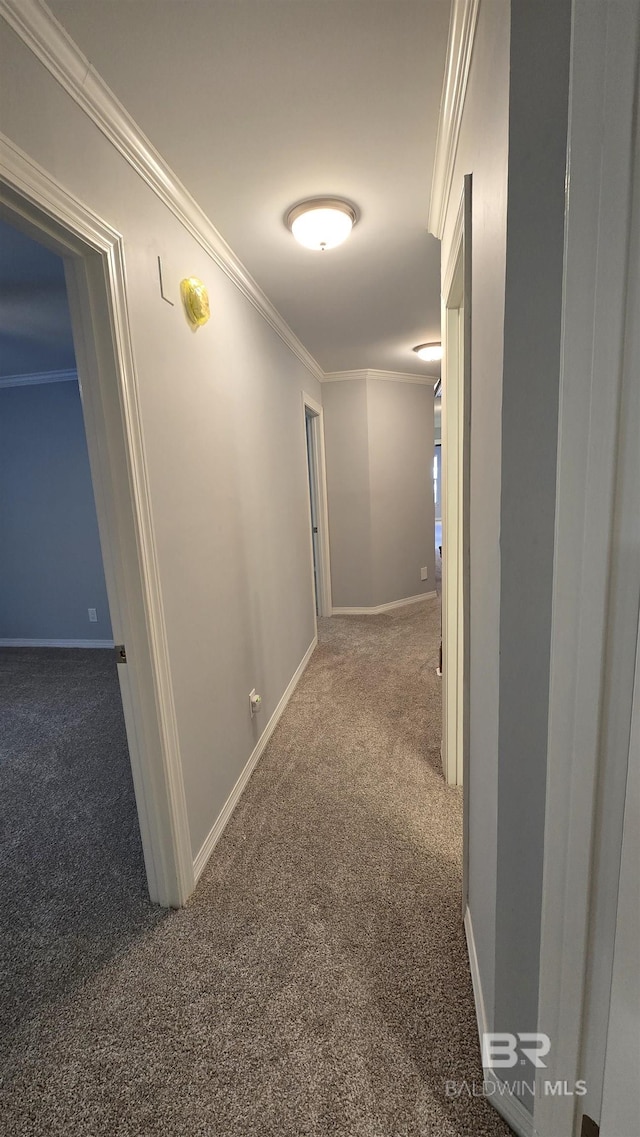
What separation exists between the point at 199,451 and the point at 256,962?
168 cm

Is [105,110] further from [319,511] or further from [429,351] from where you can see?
[319,511]

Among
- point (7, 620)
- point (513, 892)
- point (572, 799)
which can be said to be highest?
point (572, 799)

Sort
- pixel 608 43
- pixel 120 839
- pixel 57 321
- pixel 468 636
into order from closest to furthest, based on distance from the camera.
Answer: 1. pixel 608 43
2. pixel 468 636
3. pixel 120 839
4. pixel 57 321

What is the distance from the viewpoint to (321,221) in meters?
1.86

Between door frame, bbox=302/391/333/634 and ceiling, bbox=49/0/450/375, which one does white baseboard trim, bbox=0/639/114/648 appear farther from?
ceiling, bbox=49/0/450/375

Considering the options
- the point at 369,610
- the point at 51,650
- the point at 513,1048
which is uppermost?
the point at 513,1048

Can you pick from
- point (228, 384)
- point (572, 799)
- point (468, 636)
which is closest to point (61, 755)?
point (228, 384)

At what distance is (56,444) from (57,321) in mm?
1556

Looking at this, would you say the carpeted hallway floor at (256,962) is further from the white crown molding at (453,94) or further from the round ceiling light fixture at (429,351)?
the round ceiling light fixture at (429,351)

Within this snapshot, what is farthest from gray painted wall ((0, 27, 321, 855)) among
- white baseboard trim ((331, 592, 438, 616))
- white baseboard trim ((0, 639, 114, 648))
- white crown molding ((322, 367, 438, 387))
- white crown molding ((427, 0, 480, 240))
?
white baseboard trim ((0, 639, 114, 648))

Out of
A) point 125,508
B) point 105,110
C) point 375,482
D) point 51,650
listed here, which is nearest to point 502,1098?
point 125,508

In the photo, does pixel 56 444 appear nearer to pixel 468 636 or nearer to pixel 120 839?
pixel 120 839

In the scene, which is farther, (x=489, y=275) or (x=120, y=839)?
(x=120, y=839)

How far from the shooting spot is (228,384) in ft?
7.16
